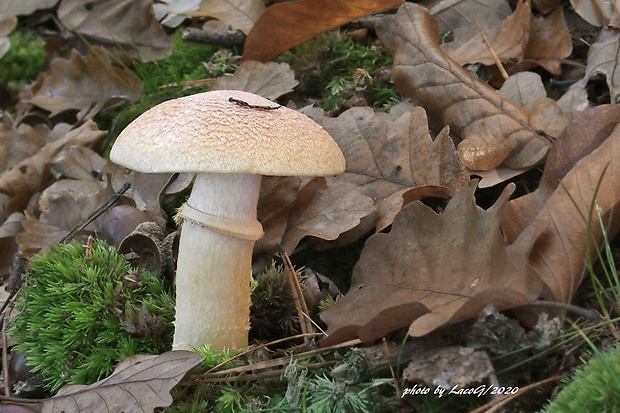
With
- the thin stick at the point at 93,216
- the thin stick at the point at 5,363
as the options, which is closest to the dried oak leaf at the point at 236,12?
the thin stick at the point at 93,216

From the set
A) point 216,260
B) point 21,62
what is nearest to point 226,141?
point 216,260

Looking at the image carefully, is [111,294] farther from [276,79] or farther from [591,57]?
[591,57]

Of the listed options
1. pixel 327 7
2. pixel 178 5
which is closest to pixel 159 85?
pixel 178 5

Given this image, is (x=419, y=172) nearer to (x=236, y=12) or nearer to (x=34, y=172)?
(x=236, y=12)

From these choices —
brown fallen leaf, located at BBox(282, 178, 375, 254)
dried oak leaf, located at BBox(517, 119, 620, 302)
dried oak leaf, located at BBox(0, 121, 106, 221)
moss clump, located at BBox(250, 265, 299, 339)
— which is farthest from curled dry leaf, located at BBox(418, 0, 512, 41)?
dried oak leaf, located at BBox(0, 121, 106, 221)

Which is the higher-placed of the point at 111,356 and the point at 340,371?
the point at 340,371

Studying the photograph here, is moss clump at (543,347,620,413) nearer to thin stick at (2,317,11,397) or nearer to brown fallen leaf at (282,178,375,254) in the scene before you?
brown fallen leaf at (282,178,375,254)
